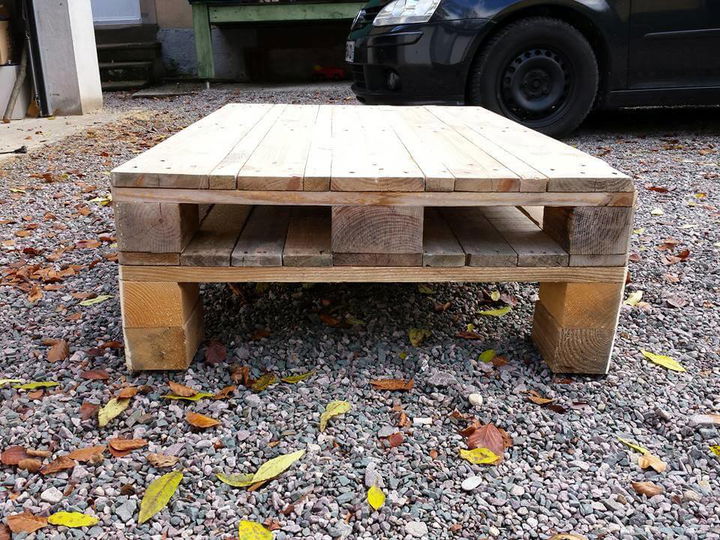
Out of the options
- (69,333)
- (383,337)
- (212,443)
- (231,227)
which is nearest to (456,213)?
(383,337)

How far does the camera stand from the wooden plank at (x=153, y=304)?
1896 millimetres

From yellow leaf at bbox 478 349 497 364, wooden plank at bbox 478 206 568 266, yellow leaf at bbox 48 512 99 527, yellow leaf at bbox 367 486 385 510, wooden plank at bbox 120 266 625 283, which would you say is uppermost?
wooden plank at bbox 478 206 568 266

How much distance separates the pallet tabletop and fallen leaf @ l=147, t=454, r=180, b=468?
65 centimetres

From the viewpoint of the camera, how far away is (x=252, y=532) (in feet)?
4.64

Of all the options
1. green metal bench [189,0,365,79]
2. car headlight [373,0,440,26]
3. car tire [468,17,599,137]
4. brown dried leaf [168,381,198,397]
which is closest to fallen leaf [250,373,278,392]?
brown dried leaf [168,381,198,397]

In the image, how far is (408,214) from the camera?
1.83m

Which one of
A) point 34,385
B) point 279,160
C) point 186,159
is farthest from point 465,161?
point 34,385

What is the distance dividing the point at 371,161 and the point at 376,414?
687 mm

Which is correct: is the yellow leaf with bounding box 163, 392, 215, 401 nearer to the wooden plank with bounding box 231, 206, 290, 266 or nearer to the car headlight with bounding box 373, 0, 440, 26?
the wooden plank with bounding box 231, 206, 290, 266

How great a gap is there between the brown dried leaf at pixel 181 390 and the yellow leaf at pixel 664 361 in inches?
52.6

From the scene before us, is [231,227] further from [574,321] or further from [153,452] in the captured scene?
[574,321]

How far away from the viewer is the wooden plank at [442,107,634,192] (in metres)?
1.80

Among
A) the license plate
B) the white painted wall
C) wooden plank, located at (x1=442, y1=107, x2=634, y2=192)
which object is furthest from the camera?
the white painted wall

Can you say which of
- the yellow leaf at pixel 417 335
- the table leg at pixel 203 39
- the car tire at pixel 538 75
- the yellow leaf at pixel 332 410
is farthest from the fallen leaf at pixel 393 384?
the table leg at pixel 203 39
